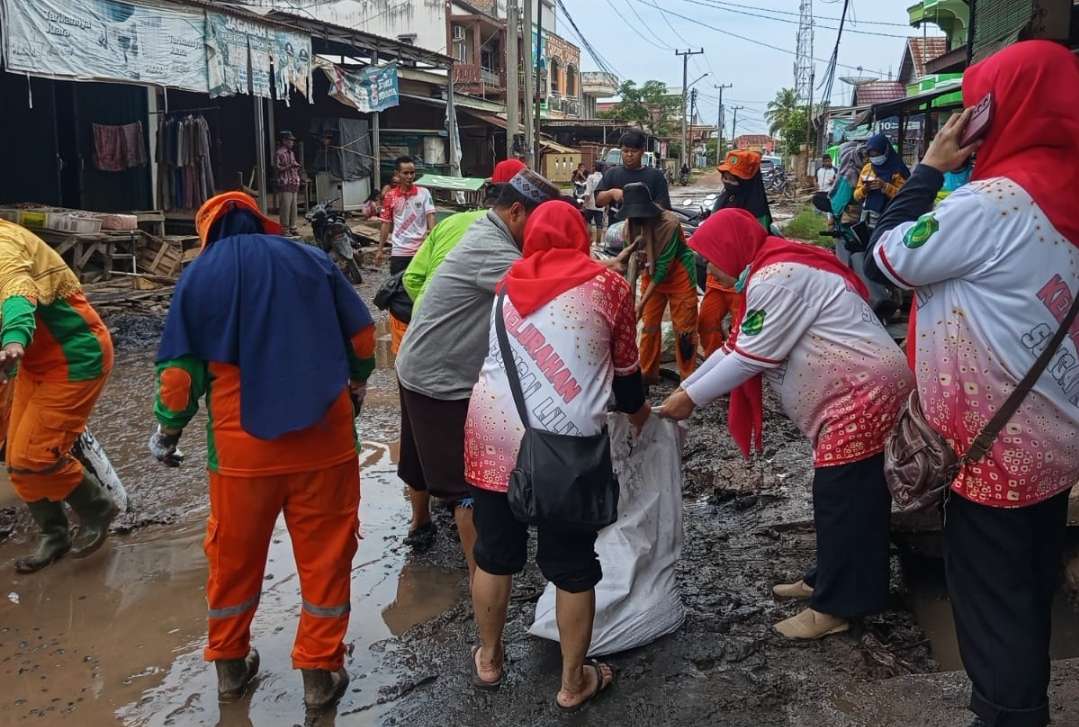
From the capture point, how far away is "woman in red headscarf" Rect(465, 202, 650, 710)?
2.73 m

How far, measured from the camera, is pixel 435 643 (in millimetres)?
3564

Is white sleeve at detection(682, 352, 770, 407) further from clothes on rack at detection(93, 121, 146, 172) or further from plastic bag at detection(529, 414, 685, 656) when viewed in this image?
clothes on rack at detection(93, 121, 146, 172)

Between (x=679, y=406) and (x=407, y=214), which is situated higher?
(x=407, y=214)

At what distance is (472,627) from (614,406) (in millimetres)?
1155

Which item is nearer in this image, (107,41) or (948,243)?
(948,243)

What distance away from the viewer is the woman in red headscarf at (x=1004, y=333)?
7.09 feet

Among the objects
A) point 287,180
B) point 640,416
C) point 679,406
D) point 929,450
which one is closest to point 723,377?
point 679,406

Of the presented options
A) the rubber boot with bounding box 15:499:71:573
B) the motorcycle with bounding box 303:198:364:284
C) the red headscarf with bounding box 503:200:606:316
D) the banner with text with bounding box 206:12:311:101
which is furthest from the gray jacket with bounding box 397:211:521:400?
the banner with text with bounding box 206:12:311:101

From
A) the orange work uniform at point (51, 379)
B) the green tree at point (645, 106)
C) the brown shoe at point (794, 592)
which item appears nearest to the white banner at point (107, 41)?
the orange work uniform at point (51, 379)

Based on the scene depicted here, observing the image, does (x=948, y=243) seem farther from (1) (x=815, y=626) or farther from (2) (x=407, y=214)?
(2) (x=407, y=214)

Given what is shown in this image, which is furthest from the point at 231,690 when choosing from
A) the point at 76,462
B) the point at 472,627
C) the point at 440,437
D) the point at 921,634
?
the point at 921,634

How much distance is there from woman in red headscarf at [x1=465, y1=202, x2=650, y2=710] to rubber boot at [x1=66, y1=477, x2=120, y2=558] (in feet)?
7.57

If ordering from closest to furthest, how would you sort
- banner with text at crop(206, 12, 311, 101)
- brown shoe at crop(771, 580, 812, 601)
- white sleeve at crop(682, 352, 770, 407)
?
1. white sleeve at crop(682, 352, 770, 407)
2. brown shoe at crop(771, 580, 812, 601)
3. banner with text at crop(206, 12, 311, 101)

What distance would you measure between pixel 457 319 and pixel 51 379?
190cm
